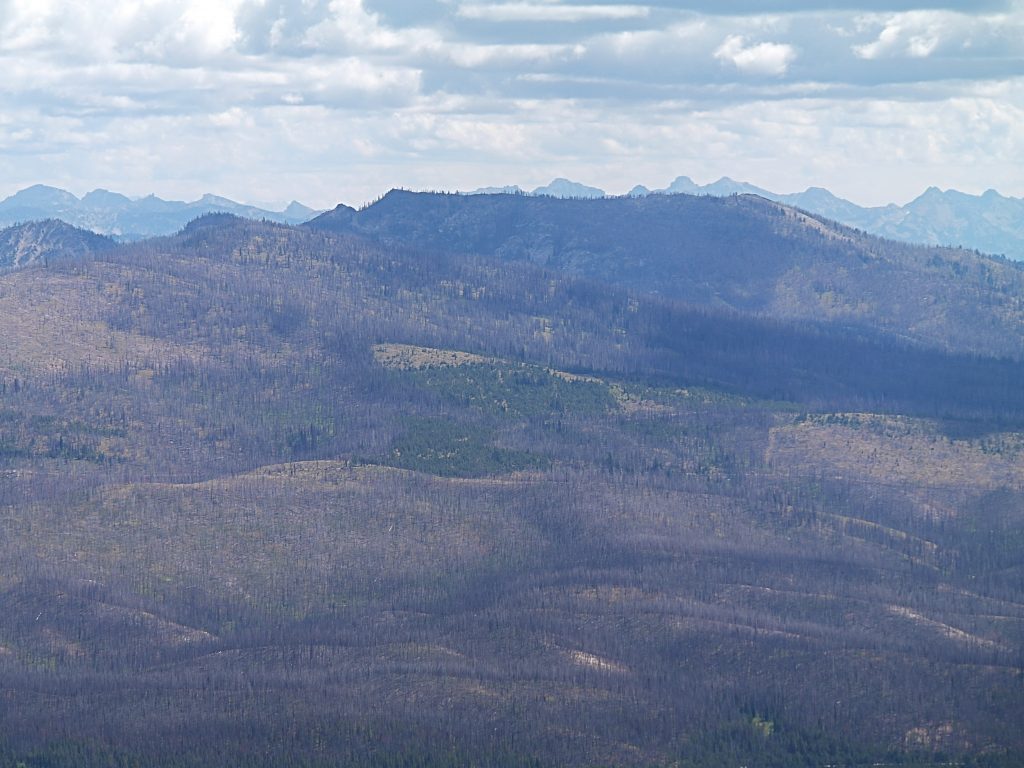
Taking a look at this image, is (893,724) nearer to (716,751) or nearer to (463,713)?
(716,751)

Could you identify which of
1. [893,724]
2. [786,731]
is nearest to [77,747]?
[786,731]

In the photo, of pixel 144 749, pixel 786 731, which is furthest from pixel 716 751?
pixel 144 749

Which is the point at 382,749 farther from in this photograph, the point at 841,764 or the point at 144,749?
the point at 841,764

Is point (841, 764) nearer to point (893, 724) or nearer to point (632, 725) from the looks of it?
point (893, 724)

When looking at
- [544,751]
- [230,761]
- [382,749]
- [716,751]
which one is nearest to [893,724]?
[716,751]

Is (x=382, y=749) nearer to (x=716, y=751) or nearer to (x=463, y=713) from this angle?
(x=463, y=713)
